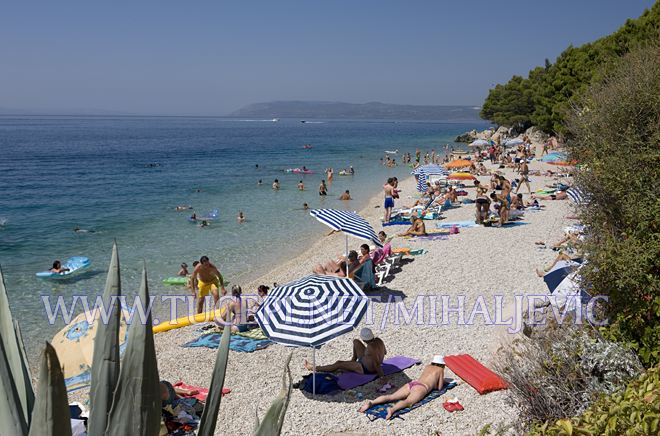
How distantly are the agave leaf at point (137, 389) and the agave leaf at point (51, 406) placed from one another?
212 millimetres

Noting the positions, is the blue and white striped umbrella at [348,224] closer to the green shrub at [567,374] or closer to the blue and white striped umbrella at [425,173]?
the green shrub at [567,374]

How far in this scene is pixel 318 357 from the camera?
8367 mm

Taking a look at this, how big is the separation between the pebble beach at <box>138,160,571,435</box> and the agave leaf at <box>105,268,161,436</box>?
393 cm

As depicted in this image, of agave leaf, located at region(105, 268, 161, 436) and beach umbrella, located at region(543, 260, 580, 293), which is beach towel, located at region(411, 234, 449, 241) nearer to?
beach umbrella, located at region(543, 260, 580, 293)

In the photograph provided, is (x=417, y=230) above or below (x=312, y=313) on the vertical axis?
below

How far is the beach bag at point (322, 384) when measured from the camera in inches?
283

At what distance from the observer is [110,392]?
6.36 ft

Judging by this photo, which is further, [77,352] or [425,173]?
[425,173]

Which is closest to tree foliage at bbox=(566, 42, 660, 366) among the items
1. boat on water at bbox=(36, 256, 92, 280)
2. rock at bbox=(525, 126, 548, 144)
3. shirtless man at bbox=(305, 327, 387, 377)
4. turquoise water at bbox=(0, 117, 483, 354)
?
shirtless man at bbox=(305, 327, 387, 377)

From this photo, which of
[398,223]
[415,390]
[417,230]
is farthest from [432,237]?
[415,390]

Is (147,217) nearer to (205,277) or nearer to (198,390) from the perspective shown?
(205,277)

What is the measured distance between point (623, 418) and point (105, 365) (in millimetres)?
2926

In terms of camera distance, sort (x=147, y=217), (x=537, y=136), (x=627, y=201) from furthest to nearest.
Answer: (x=537, y=136), (x=147, y=217), (x=627, y=201)

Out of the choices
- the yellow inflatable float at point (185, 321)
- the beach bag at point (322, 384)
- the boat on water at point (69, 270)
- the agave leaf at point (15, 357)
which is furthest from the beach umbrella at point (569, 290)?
the boat on water at point (69, 270)
